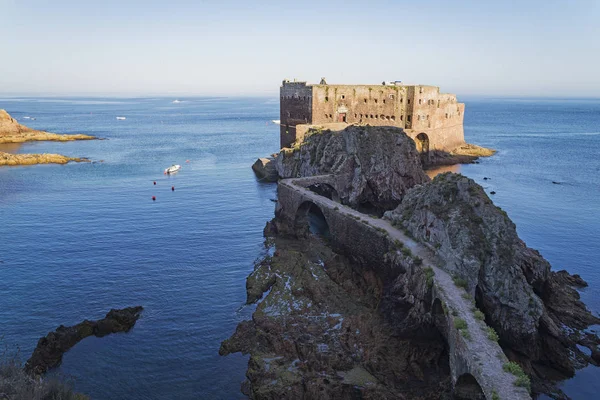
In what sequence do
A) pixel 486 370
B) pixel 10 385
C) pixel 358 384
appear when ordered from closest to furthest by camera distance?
pixel 10 385, pixel 486 370, pixel 358 384

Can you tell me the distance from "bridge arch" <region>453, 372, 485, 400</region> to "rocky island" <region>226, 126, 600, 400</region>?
0.05 metres

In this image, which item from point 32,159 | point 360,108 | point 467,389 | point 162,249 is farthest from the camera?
point 32,159

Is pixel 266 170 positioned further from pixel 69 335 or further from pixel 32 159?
pixel 69 335

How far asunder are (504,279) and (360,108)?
170ft

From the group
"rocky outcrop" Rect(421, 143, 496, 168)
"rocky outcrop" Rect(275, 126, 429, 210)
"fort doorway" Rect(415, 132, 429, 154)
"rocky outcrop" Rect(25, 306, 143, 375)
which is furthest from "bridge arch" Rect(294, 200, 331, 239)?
"rocky outcrop" Rect(421, 143, 496, 168)

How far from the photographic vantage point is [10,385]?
16.5 m

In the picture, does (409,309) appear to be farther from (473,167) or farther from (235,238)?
(473,167)

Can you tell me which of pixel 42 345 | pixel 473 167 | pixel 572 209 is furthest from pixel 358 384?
pixel 473 167

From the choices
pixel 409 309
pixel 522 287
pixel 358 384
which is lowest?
pixel 358 384

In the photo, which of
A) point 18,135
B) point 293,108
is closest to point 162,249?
point 293,108

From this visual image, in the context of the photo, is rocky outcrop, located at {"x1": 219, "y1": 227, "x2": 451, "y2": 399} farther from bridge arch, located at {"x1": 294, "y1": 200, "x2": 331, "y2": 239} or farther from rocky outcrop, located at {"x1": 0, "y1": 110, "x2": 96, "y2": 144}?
rocky outcrop, located at {"x1": 0, "y1": 110, "x2": 96, "y2": 144}

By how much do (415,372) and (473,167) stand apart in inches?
2673

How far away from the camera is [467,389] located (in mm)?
18953

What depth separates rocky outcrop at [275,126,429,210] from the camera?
172 feet
